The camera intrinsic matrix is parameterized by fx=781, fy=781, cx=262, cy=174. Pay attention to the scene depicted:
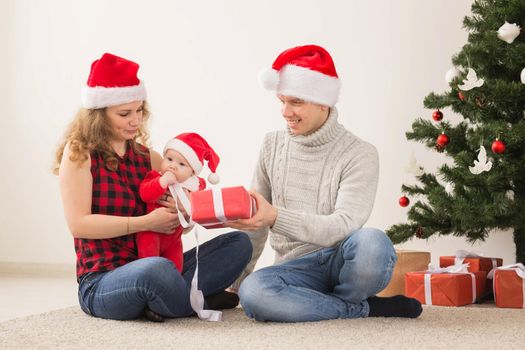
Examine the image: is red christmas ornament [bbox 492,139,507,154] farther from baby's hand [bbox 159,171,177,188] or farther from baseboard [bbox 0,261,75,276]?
baseboard [bbox 0,261,75,276]

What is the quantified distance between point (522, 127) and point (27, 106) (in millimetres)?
2575

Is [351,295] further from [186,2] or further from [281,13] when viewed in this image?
[186,2]

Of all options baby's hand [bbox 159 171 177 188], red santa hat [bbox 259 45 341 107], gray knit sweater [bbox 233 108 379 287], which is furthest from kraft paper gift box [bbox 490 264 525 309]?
baby's hand [bbox 159 171 177 188]

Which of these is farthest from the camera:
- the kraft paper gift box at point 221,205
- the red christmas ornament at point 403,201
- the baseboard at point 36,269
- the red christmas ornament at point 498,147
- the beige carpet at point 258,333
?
the baseboard at point 36,269

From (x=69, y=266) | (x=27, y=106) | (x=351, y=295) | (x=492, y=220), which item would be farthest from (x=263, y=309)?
(x=27, y=106)

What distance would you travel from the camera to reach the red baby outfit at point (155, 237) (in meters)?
2.14

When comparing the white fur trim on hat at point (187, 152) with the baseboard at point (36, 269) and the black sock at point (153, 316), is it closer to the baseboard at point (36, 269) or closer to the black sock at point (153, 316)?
the black sock at point (153, 316)

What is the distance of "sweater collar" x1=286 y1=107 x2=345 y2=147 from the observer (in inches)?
88.4

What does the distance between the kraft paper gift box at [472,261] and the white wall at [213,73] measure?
0.36 m

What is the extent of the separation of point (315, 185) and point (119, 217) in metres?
0.56

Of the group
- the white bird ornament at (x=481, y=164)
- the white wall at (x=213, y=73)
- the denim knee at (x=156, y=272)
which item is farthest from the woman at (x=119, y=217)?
the white wall at (x=213, y=73)

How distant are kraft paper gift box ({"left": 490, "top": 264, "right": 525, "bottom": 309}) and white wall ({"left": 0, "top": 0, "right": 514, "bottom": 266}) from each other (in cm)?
60

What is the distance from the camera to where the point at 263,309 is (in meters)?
2.06

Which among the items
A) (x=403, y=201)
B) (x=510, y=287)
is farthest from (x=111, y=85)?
(x=510, y=287)
